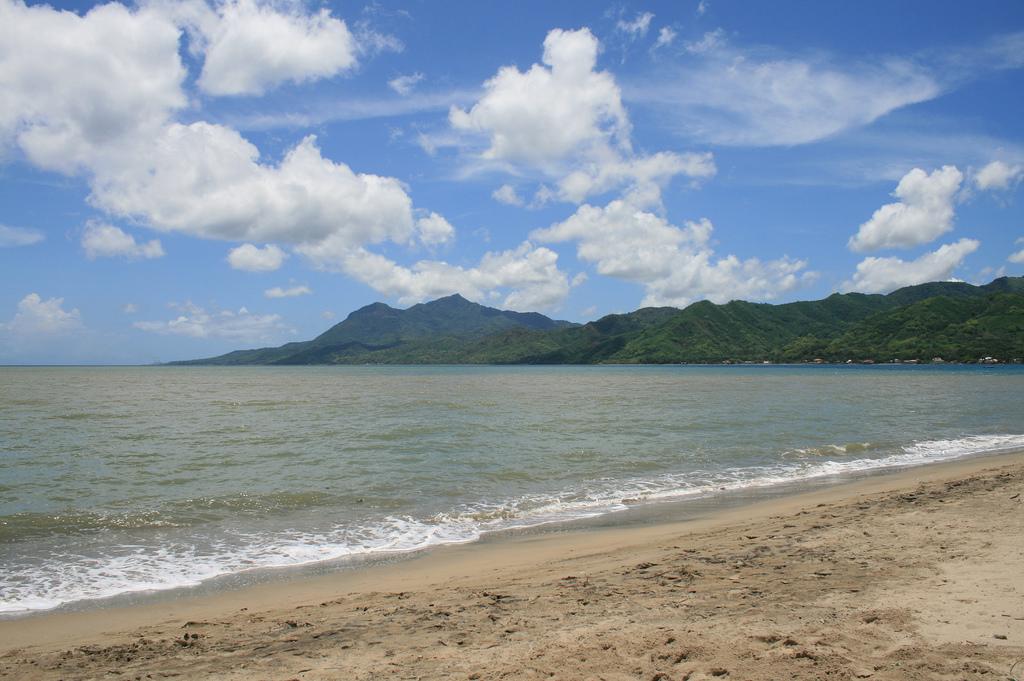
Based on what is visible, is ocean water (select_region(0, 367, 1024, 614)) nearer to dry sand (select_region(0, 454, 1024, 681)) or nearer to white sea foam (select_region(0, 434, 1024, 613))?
white sea foam (select_region(0, 434, 1024, 613))

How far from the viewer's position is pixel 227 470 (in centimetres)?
2191

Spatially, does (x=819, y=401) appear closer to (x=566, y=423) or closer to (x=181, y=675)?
(x=566, y=423)

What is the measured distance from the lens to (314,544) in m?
13.0

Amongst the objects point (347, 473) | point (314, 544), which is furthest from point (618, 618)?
point (347, 473)

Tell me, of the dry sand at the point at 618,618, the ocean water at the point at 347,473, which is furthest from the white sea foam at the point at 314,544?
the dry sand at the point at 618,618

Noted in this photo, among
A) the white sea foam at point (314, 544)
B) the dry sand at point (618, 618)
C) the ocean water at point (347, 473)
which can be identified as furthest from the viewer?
the ocean water at point (347, 473)

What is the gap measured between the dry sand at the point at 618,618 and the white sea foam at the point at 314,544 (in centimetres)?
134

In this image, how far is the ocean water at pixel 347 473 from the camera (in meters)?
12.5

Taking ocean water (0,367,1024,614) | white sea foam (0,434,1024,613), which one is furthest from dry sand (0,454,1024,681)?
ocean water (0,367,1024,614)

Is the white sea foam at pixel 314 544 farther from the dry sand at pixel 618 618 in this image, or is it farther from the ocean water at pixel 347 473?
the dry sand at pixel 618 618

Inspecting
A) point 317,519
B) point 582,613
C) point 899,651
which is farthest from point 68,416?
point 899,651

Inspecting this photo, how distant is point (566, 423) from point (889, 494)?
22593 millimetres

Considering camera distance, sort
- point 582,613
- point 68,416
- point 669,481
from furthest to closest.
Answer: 1. point 68,416
2. point 669,481
3. point 582,613

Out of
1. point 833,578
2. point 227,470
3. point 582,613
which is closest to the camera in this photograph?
point 582,613
